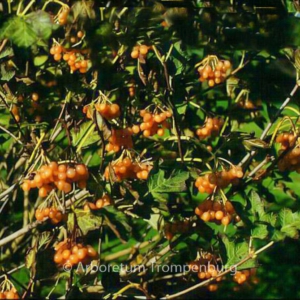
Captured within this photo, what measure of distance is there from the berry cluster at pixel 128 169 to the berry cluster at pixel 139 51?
0.98ft

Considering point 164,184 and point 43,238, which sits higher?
point 164,184

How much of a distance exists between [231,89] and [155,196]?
0.77 m

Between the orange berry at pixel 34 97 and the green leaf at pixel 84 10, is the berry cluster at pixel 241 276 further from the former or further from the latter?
the green leaf at pixel 84 10

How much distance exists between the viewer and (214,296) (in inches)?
122

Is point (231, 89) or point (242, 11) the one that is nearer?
point (242, 11)

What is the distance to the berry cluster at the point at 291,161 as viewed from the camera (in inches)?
76.0

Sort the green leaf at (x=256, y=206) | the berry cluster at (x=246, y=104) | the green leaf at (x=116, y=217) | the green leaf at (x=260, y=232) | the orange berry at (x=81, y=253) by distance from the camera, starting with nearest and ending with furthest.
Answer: the green leaf at (x=116, y=217) → the orange berry at (x=81, y=253) → the green leaf at (x=260, y=232) → the green leaf at (x=256, y=206) → the berry cluster at (x=246, y=104)

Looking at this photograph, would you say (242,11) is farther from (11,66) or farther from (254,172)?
(11,66)

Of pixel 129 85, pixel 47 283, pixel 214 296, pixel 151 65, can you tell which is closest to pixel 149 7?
pixel 151 65

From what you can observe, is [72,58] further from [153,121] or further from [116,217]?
[116,217]

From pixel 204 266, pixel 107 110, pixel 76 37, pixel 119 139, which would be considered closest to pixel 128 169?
pixel 119 139

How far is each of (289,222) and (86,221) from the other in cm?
63

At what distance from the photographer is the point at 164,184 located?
71.2 inches

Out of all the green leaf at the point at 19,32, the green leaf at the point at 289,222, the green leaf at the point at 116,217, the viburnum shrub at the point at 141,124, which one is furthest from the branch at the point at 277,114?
the green leaf at the point at 19,32
